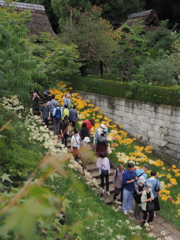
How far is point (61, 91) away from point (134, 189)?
33.8ft

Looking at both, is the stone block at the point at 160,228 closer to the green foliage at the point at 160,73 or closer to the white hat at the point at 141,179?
the white hat at the point at 141,179

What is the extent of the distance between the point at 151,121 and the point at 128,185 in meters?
5.55

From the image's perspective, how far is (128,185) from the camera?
8203 millimetres

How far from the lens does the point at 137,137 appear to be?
13.9 metres

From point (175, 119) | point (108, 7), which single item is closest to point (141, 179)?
point (175, 119)

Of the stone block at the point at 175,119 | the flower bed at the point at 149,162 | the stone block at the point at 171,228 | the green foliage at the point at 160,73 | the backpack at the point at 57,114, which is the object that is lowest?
the stone block at the point at 171,228

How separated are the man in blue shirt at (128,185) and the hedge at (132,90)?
16.8 ft

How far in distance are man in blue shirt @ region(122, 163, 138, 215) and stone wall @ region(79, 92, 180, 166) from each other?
4.71 metres

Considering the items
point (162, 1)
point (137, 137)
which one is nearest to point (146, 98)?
point (137, 137)

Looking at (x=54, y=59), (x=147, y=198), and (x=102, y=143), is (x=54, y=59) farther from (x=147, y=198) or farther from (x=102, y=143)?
(x=147, y=198)

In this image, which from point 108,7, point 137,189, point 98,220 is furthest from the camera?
point 108,7

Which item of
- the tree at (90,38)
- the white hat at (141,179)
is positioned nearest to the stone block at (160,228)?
the white hat at (141,179)

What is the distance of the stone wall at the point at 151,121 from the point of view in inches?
474

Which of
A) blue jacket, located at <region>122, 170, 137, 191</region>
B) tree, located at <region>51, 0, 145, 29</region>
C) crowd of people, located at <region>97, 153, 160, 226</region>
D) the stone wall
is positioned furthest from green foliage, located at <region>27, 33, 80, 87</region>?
tree, located at <region>51, 0, 145, 29</region>
